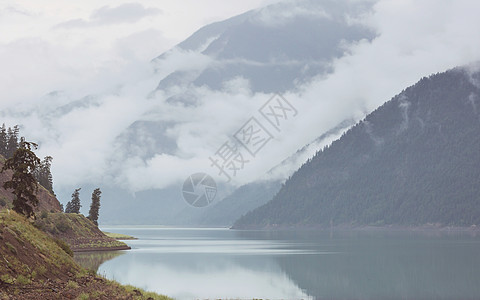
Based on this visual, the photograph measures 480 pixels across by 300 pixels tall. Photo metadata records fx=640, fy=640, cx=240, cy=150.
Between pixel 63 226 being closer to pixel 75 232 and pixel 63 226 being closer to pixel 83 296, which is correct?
pixel 75 232

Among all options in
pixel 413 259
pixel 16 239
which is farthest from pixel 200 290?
pixel 413 259

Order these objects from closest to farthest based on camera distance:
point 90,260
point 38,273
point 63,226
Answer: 1. point 38,273
2. point 90,260
3. point 63,226

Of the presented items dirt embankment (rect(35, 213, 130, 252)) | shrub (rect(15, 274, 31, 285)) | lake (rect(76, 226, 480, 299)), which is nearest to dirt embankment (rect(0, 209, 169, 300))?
shrub (rect(15, 274, 31, 285))

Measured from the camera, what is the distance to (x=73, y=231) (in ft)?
516

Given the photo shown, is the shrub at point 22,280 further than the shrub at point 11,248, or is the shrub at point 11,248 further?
the shrub at point 11,248

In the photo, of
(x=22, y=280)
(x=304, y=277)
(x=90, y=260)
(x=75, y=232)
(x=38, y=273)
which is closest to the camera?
(x=22, y=280)

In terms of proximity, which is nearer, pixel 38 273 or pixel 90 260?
pixel 38 273

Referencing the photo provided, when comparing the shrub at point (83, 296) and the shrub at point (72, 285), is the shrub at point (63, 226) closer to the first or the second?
the shrub at point (72, 285)

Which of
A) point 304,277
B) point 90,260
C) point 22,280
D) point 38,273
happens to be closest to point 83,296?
point 22,280

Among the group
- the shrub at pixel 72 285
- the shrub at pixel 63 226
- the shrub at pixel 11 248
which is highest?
the shrub at pixel 63 226

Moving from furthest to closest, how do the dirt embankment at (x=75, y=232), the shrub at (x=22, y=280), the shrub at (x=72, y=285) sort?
the dirt embankment at (x=75, y=232) < the shrub at (x=72, y=285) < the shrub at (x=22, y=280)

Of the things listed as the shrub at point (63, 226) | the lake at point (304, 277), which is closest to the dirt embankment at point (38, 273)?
the lake at point (304, 277)

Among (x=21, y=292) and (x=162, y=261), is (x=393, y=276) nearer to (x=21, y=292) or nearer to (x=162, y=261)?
(x=162, y=261)

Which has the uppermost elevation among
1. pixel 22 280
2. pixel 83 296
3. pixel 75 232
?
pixel 75 232
